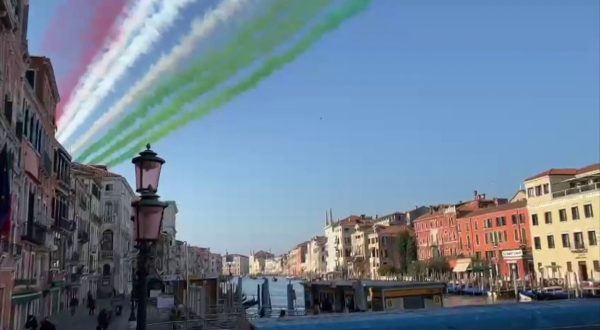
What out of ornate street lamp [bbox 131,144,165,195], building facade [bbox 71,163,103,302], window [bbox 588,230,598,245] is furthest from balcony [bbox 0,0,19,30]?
window [bbox 588,230,598,245]

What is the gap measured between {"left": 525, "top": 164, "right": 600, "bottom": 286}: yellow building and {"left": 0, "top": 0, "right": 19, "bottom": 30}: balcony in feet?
145

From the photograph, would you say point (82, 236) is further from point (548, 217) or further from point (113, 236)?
point (548, 217)

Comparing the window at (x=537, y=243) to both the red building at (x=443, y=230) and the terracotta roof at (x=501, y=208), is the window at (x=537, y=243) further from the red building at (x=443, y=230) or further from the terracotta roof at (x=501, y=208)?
the red building at (x=443, y=230)

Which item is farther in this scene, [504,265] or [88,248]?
[504,265]

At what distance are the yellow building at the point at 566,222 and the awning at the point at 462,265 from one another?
17.1 meters

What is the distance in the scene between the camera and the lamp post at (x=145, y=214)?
7371 millimetres

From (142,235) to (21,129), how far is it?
18621 millimetres

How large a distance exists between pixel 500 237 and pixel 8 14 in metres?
61.8

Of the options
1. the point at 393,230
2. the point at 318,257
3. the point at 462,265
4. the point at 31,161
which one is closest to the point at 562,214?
the point at 462,265

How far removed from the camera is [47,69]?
30.5 meters

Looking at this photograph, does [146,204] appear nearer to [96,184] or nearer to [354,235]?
→ [96,184]

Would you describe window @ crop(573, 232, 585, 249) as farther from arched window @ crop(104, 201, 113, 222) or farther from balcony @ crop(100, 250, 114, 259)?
arched window @ crop(104, 201, 113, 222)

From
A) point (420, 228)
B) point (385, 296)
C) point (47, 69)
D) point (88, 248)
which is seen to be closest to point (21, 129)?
point (47, 69)

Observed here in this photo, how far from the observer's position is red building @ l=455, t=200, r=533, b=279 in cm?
6350
